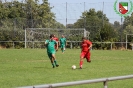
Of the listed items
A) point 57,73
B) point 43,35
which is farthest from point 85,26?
point 57,73

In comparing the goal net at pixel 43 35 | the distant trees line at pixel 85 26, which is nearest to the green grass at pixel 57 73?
the goal net at pixel 43 35

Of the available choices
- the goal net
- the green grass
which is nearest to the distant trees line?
the goal net

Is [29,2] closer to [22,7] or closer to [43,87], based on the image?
[22,7]

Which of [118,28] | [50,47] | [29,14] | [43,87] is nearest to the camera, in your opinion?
[43,87]

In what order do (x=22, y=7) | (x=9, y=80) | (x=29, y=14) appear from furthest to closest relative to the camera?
(x=22, y=7)
(x=29, y=14)
(x=9, y=80)

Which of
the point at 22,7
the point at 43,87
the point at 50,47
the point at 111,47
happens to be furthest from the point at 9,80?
the point at 22,7

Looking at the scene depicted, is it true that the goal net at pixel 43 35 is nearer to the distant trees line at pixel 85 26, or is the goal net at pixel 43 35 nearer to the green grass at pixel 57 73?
the distant trees line at pixel 85 26

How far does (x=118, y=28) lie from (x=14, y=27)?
15373 mm

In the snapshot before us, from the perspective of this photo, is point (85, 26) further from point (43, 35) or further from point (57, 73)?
point (57, 73)

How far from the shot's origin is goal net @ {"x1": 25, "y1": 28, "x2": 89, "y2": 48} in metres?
54.6

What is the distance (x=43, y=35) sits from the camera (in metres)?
55.4

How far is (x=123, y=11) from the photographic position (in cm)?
5884

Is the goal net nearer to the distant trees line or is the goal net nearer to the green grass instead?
the distant trees line

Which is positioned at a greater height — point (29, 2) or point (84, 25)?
point (29, 2)
